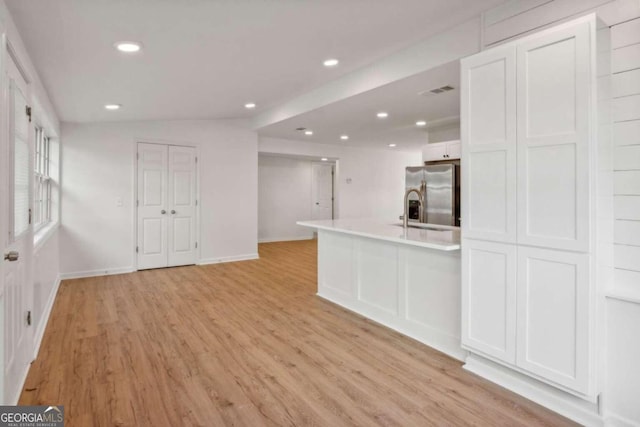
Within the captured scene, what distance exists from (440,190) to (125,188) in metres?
4.91

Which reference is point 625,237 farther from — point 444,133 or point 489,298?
point 444,133

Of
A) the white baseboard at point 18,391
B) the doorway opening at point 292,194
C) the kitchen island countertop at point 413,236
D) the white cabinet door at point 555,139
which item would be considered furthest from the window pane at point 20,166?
the doorway opening at point 292,194

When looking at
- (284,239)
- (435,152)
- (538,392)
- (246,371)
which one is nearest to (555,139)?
(538,392)

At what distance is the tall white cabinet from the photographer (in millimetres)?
1903

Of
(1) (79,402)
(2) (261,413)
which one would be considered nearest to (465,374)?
(2) (261,413)

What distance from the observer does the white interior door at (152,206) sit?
5773mm

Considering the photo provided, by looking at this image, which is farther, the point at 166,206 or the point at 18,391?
the point at 166,206

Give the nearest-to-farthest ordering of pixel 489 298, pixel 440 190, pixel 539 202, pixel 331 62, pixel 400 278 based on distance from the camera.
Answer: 1. pixel 539 202
2. pixel 489 298
3. pixel 400 278
4. pixel 331 62
5. pixel 440 190

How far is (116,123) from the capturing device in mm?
5520

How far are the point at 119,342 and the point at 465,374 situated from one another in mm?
2713

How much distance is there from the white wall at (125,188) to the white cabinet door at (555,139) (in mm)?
5190

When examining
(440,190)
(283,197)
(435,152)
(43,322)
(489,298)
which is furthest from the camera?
(283,197)

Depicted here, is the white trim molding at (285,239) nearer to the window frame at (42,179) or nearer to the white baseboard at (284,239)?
the white baseboard at (284,239)

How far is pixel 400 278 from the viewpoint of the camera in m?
3.23
